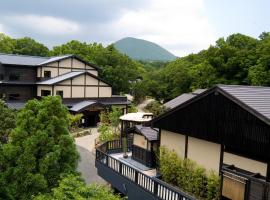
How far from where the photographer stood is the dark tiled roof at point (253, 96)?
861 cm

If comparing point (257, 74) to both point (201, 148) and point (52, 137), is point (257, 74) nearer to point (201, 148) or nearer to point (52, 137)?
point (201, 148)

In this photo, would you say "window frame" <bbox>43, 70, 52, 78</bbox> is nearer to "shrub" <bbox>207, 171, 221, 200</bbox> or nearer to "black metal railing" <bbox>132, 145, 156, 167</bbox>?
"black metal railing" <bbox>132, 145, 156, 167</bbox>

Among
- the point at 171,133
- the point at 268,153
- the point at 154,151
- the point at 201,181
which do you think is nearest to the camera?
the point at 268,153

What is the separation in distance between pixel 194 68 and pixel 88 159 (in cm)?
2835

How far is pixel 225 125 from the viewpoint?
952 centimetres

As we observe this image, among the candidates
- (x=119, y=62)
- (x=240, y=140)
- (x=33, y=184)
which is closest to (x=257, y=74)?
(x=119, y=62)

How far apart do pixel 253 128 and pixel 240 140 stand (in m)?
0.63

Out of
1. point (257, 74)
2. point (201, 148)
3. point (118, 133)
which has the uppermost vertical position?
point (257, 74)

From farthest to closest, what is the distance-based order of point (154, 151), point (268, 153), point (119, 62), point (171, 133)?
point (119, 62) → point (154, 151) → point (171, 133) → point (268, 153)

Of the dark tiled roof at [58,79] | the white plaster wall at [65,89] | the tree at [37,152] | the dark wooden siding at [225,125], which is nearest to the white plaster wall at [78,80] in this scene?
the dark tiled roof at [58,79]

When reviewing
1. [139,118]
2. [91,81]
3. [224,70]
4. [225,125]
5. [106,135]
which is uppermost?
[224,70]

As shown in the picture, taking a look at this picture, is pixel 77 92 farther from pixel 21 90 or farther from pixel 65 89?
pixel 21 90

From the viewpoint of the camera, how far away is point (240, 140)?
8977 millimetres

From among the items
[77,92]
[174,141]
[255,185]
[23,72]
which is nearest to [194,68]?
[77,92]
